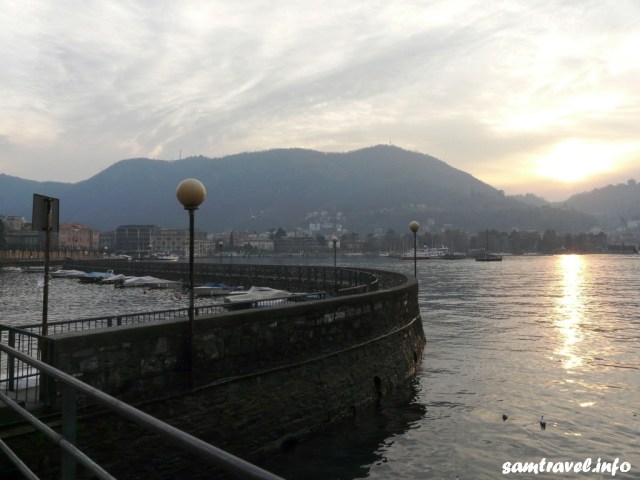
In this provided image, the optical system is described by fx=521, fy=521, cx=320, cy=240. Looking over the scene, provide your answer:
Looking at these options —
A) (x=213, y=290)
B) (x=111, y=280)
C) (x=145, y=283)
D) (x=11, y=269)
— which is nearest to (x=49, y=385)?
(x=213, y=290)

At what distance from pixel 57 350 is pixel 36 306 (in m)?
40.2

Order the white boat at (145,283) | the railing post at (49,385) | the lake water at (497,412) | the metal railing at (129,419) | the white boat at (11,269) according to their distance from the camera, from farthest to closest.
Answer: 1. the white boat at (11,269)
2. the white boat at (145,283)
3. the lake water at (497,412)
4. the railing post at (49,385)
5. the metal railing at (129,419)

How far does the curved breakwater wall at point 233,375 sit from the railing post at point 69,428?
587 centimetres

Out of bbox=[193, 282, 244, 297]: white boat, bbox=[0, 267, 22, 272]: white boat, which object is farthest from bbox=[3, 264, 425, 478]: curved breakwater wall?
bbox=[0, 267, 22, 272]: white boat

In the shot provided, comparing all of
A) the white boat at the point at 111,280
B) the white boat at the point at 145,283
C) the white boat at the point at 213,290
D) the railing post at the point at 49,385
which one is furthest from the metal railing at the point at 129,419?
the white boat at the point at 111,280

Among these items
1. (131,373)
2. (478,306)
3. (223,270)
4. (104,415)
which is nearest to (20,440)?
(104,415)

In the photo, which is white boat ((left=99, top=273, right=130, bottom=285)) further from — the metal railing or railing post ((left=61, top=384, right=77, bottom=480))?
railing post ((left=61, top=384, right=77, bottom=480))

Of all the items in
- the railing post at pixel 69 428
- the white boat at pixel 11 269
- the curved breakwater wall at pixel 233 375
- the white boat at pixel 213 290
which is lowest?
the white boat at pixel 11 269

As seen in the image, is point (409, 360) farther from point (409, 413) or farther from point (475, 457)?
point (475, 457)

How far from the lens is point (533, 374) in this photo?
22.5 meters

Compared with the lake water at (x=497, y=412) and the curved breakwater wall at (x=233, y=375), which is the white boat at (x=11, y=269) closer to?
the lake water at (x=497, y=412)

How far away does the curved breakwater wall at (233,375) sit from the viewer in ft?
30.9

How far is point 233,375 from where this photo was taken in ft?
39.2

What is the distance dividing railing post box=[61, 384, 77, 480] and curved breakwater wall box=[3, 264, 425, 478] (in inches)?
231
